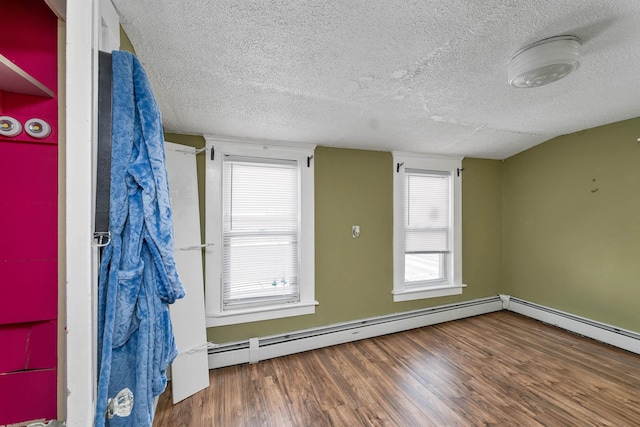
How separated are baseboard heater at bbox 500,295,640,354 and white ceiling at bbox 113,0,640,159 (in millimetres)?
2094

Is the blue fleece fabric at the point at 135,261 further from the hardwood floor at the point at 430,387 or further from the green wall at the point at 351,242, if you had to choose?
the green wall at the point at 351,242

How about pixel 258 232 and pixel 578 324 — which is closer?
pixel 258 232

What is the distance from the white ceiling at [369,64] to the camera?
110 cm

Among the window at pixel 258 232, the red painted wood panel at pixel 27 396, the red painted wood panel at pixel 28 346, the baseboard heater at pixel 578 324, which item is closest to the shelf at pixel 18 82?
the red painted wood panel at pixel 28 346

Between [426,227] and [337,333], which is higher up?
[426,227]

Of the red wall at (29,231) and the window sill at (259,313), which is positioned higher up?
the red wall at (29,231)

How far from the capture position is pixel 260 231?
243 cm

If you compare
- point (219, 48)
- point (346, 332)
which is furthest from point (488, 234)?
point (219, 48)

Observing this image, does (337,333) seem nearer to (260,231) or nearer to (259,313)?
(259,313)

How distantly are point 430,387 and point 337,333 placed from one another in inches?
37.7

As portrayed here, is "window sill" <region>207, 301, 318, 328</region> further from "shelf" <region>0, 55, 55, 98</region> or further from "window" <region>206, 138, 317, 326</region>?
"shelf" <region>0, 55, 55, 98</region>

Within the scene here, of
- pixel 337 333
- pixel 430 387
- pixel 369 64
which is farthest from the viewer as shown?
pixel 337 333

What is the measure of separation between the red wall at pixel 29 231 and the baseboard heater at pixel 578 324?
422 centimetres

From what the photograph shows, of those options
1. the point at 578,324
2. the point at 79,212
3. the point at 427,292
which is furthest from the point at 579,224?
the point at 79,212
